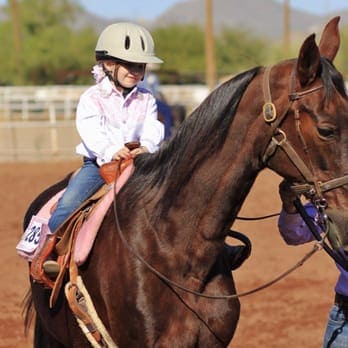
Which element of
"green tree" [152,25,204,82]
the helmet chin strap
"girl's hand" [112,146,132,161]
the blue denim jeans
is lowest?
"green tree" [152,25,204,82]

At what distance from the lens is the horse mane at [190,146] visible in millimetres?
3643

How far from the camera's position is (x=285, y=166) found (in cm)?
348

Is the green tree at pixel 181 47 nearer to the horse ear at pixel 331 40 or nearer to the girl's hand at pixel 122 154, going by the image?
the girl's hand at pixel 122 154

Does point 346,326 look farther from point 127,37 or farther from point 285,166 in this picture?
point 127,37

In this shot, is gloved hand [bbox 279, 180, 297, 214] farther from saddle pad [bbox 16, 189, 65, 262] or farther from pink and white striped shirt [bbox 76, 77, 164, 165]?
saddle pad [bbox 16, 189, 65, 262]

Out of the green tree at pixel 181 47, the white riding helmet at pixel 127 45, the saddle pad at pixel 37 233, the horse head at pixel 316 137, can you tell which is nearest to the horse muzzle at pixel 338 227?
the horse head at pixel 316 137

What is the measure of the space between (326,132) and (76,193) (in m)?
1.69

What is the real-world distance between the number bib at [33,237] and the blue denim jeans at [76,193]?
0.19 m

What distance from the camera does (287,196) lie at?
3705 mm

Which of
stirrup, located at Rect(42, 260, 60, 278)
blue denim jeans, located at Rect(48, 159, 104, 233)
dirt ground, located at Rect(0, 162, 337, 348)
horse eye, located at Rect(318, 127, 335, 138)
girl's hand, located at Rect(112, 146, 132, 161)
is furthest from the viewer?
dirt ground, located at Rect(0, 162, 337, 348)

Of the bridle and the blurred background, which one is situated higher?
the bridle

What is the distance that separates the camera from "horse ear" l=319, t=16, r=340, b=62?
3.67m

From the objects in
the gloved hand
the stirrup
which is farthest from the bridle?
the stirrup

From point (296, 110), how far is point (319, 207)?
425 mm
